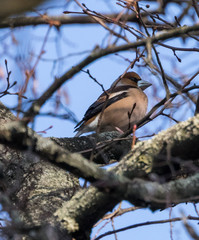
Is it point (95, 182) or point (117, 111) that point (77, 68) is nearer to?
point (95, 182)

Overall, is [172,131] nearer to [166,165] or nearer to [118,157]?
[166,165]

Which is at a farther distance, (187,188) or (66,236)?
(66,236)

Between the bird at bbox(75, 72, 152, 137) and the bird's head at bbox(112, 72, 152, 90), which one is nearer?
the bird at bbox(75, 72, 152, 137)

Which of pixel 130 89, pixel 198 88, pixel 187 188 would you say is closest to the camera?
pixel 187 188

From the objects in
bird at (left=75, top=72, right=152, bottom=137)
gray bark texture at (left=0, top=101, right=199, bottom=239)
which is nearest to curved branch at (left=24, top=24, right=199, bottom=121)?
gray bark texture at (left=0, top=101, right=199, bottom=239)

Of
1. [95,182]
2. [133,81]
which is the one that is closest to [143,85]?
[133,81]

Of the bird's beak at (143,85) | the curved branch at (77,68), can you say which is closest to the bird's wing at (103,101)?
the bird's beak at (143,85)

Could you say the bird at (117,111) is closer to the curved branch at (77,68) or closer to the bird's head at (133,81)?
the bird's head at (133,81)

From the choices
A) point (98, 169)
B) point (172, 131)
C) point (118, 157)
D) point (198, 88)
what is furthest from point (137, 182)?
Result: point (118, 157)

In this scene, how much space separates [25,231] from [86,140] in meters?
2.50

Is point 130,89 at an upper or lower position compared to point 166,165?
upper

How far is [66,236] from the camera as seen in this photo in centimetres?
294

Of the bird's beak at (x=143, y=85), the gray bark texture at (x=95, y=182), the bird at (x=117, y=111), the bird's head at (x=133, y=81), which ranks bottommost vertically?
the gray bark texture at (x=95, y=182)

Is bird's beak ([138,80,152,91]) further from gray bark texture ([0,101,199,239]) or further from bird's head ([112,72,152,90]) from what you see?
gray bark texture ([0,101,199,239])
